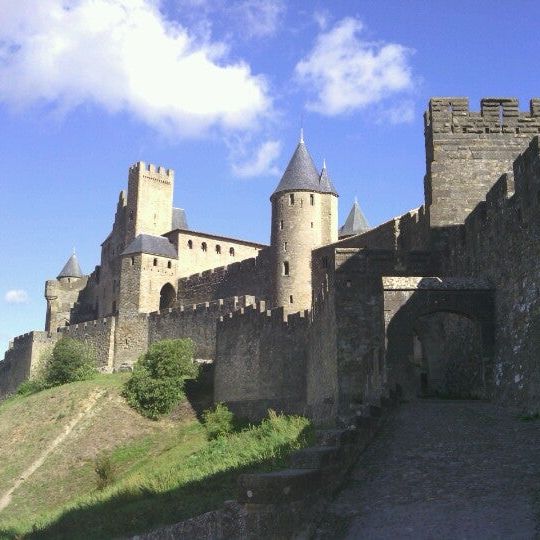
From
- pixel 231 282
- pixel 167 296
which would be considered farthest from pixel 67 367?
pixel 167 296

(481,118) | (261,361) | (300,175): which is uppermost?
(300,175)

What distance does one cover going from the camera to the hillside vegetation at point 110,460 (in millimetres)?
15531

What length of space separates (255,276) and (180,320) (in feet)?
16.5

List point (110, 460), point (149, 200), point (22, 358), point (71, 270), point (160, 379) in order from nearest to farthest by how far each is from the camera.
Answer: point (110, 460) → point (160, 379) → point (22, 358) → point (149, 200) → point (71, 270)

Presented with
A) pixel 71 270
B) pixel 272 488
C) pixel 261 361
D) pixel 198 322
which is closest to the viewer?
pixel 272 488

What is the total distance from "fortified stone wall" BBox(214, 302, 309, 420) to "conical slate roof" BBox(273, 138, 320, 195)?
10262mm

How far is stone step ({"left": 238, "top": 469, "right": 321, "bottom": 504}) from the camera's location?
30.1ft

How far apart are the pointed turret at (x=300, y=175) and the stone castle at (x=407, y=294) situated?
0.09 metres

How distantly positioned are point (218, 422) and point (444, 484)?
2379cm

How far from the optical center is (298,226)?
43625 mm

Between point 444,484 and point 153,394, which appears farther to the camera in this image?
point 153,394

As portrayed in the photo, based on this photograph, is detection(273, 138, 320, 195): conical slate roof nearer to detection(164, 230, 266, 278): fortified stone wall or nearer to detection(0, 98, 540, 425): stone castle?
detection(0, 98, 540, 425): stone castle

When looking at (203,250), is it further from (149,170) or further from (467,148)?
(467,148)

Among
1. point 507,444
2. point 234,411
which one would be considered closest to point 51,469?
point 234,411
